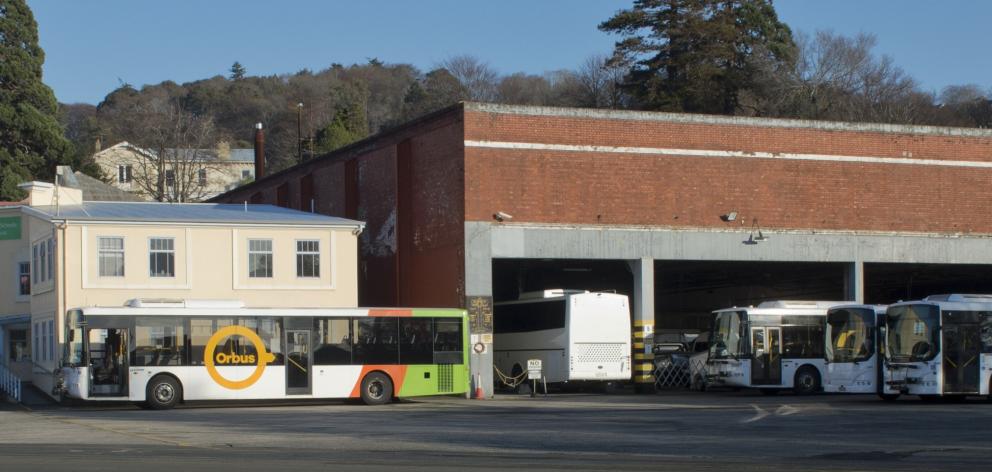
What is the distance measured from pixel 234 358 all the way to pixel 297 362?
1640 mm

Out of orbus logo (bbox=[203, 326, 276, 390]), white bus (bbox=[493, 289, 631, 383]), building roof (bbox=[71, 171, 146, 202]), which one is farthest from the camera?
building roof (bbox=[71, 171, 146, 202])

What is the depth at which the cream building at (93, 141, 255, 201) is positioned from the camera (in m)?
79.7

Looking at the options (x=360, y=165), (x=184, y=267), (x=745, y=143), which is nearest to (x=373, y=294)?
(x=360, y=165)

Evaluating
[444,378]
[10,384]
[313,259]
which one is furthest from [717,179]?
[10,384]

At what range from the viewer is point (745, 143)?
132ft

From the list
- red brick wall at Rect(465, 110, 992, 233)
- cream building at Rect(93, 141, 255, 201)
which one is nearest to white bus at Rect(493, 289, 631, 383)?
red brick wall at Rect(465, 110, 992, 233)

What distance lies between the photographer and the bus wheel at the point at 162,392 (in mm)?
30734

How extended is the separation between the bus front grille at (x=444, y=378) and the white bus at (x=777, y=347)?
380 inches

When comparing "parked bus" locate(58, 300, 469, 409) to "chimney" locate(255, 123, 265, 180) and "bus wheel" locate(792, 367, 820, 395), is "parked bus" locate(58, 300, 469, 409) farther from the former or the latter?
"chimney" locate(255, 123, 265, 180)

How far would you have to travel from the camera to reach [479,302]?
37031 mm

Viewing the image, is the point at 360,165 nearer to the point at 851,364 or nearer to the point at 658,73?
the point at 851,364

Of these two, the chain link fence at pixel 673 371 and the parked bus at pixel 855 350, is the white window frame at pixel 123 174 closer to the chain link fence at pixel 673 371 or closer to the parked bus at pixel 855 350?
the chain link fence at pixel 673 371

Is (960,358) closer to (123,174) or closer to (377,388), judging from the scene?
(377,388)

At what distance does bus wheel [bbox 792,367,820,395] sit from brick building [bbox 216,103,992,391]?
4091 millimetres
